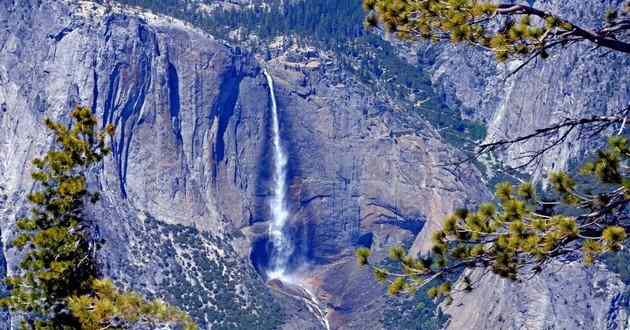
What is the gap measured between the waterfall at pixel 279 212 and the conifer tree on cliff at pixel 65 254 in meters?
126

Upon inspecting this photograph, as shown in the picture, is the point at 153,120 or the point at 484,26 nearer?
the point at 484,26

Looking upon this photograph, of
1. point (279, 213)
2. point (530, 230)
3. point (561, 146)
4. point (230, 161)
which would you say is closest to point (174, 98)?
point (230, 161)

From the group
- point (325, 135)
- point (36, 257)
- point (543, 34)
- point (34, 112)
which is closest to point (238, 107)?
point (325, 135)

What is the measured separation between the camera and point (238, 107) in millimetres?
167375

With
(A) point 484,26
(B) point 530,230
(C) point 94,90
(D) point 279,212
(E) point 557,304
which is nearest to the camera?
(B) point 530,230

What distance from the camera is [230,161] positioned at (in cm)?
16500

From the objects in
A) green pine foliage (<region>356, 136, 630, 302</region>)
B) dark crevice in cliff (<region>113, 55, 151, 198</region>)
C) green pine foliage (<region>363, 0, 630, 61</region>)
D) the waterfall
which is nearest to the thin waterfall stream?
the waterfall

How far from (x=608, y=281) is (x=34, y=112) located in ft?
220

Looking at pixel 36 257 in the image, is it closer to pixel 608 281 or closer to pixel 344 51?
pixel 608 281

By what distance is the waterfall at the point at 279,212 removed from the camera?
166750mm

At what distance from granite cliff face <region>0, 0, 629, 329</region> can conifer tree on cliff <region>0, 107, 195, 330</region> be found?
329ft

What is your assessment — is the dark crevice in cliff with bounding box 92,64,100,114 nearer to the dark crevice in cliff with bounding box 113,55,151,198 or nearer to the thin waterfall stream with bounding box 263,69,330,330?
the dark crevice in cliff with bounding box 113,55,151,198

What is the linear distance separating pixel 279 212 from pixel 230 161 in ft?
29.4

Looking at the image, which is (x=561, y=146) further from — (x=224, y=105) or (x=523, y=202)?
(x=523, y=202)
